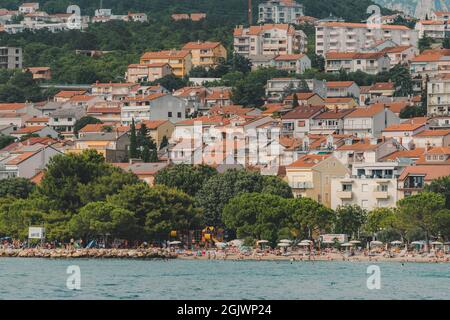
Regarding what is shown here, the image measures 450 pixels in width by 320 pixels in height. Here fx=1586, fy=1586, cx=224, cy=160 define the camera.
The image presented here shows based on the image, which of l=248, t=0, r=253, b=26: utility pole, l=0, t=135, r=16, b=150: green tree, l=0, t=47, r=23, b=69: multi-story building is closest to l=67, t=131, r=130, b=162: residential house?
l=0, t=135, r=16, b=150: green tree

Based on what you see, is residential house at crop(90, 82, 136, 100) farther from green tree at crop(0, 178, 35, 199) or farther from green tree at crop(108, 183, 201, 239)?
green tree at crop(108, 183, 201, 239)

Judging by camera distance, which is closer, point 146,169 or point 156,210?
point 156,210

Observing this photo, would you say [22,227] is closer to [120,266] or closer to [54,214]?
[54,214]

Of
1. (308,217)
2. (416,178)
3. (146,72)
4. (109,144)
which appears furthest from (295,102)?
(308,217)

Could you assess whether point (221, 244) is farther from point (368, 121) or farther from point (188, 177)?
point (368, 121)

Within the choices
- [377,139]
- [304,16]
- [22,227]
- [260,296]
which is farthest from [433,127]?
[304,16]
